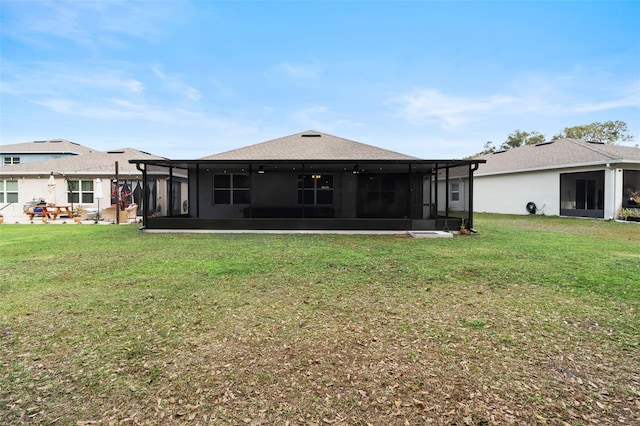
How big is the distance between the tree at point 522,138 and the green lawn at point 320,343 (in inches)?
1576

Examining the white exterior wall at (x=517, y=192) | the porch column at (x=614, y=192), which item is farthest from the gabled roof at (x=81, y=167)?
the porch column at (x=614, y=192)

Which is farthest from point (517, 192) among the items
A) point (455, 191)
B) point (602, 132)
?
point (602, 132)

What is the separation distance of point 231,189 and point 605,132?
137ft

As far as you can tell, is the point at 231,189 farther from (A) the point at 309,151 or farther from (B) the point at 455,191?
(B) the point at 455,191

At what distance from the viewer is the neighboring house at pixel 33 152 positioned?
30.1 metres

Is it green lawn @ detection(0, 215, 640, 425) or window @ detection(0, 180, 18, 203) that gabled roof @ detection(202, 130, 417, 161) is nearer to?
green lawn @ detection(0, 215, 640, 425)

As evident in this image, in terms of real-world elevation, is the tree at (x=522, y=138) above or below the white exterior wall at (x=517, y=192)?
above

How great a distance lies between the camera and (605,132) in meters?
36.6

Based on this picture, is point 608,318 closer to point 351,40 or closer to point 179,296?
point 179,296

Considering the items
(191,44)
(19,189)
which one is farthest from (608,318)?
(19,189)

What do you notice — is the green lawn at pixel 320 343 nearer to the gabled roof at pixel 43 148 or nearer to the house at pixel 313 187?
the house at pixel 313 187

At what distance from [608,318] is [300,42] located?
1916cm

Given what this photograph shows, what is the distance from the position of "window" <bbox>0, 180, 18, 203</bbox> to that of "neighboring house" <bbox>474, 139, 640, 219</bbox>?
27.9 meters

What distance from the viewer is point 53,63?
17844mm
